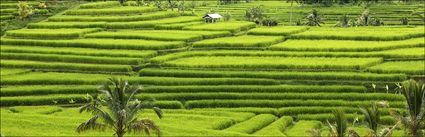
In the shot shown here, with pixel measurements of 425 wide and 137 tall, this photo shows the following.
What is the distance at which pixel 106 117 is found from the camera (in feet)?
76.5

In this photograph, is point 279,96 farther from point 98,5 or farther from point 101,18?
point 98,5

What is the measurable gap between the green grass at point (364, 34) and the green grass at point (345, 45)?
1.06 m

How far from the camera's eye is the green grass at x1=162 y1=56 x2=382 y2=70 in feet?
141

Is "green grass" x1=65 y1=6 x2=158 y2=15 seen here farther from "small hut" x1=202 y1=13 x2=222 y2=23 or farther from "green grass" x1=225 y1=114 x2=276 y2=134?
"green grass" x1=225 y1=114 x2=276 y2=134

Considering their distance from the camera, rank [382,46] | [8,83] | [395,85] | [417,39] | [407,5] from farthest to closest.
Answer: [407,5], [417,39], [382,46], [8,83], [395,85]

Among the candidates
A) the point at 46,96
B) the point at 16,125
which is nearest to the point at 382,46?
the point at 46,96

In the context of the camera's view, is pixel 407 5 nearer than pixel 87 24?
No

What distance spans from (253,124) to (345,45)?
16856mm

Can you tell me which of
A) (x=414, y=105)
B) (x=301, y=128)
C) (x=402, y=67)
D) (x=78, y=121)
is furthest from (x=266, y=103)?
(x=414, y=105)

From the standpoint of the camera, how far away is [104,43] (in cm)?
5228

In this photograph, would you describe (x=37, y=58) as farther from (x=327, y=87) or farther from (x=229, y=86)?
(x=327, y=87)

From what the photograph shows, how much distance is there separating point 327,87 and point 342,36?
14.4 m

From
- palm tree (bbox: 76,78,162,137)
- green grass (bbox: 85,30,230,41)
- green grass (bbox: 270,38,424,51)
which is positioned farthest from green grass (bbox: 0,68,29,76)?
palm tree (bbox: 76,78,162,137)

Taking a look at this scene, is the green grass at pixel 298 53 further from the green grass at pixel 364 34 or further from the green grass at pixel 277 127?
the green grass at pixel 277 127
